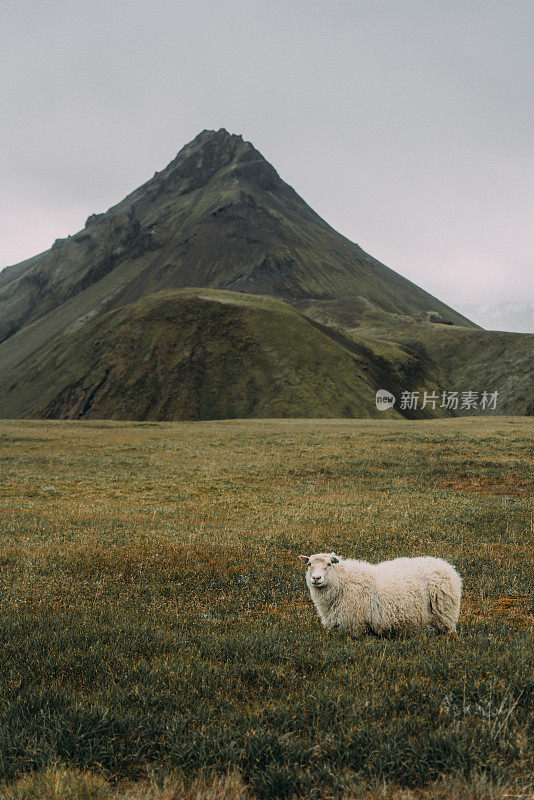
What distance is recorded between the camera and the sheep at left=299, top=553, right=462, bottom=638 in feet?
26.8

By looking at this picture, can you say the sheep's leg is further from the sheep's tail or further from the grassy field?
the grassy field

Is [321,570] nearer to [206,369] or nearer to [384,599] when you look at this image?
[384,599]

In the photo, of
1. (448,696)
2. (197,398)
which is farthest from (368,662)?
(197,398)

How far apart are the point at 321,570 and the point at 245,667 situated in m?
2.29

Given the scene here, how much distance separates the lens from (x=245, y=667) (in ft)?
20.5

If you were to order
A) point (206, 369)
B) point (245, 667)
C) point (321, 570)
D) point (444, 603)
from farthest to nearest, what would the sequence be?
point (206, 369)
point (444, 603)
point (321, 570)
point (245, 667)

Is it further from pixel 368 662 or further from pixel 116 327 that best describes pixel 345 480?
pixel 116 327

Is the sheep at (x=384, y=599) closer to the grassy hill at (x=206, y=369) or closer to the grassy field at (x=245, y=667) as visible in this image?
the grassy field at (x=245, y=667)

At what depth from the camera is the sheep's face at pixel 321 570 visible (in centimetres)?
796

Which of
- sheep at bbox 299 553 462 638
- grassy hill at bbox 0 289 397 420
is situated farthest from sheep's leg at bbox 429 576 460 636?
grassy hill at bbox 0 289 397 420

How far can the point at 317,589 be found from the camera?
8.53 metres

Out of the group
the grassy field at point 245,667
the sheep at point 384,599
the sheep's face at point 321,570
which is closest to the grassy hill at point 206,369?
the grassy field at point 245,667

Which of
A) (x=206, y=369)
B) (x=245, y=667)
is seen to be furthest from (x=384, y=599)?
(x=206, y=369)

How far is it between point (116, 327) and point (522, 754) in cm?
20118
